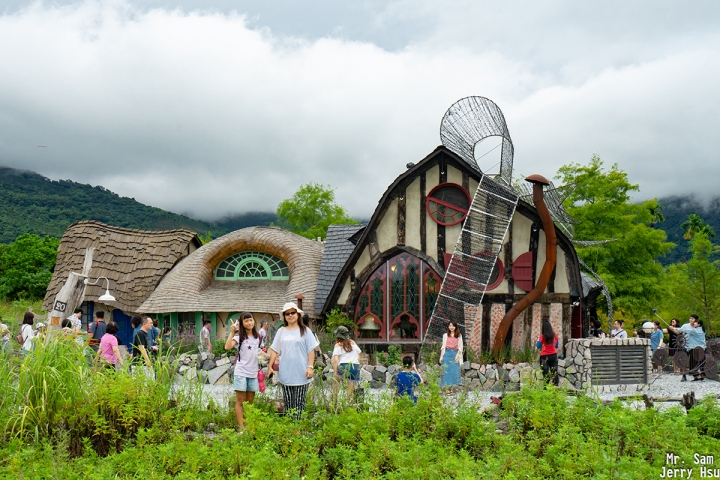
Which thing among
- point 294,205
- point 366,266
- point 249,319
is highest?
point 294,205

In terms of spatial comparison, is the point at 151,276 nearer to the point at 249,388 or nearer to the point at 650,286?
the point at 249,388

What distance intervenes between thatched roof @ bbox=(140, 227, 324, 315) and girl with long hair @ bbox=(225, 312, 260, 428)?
8862 mm

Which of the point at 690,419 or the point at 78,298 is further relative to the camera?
the point at 78,298

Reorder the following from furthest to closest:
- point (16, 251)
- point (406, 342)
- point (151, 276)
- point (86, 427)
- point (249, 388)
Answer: point (16, 251) → point (151, 276) → point (406, 342) → point (249, 388) → point (86, 427)

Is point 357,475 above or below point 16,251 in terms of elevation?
below

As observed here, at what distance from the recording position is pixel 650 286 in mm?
24203

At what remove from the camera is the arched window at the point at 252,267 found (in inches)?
757

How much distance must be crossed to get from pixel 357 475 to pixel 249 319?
2816 mm

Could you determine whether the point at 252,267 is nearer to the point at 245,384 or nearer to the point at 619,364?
the point at 619,364

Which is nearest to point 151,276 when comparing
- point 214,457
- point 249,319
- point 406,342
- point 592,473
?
point 406,342

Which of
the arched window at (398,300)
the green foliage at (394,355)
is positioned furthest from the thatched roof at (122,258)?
the green foliage at (394,355)

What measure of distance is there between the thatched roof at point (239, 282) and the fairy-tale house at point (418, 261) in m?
2.74

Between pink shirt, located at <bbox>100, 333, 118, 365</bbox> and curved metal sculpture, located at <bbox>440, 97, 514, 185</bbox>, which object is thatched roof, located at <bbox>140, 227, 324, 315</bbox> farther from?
pink shirt, located at <bbox>100, 333, 118, 365</bbox>

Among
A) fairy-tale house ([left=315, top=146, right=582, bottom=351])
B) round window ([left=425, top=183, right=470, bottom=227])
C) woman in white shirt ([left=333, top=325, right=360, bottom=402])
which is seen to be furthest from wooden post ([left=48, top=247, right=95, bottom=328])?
round window ([left=425, top=183, right=470, bottom=227])
